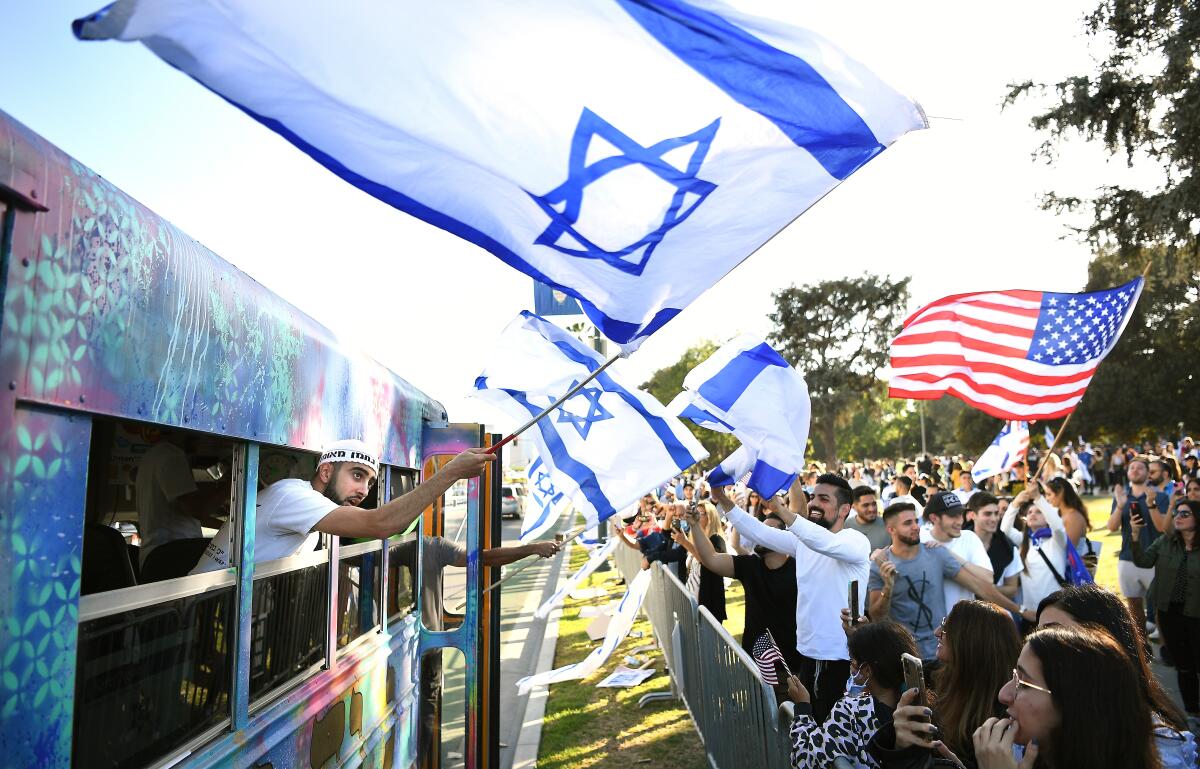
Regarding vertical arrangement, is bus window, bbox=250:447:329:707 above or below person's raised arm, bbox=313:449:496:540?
below

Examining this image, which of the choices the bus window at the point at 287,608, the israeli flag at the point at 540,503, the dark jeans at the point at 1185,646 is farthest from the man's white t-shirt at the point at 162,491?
the dark jeans at the point at 1185,646

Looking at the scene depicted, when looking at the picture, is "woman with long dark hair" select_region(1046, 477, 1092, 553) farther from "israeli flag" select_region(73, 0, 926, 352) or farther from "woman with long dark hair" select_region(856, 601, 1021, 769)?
"israeli flag" select_region(73, 0, 926, 352)

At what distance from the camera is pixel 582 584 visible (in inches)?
768

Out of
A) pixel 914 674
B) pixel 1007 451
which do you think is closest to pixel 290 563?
pixel 914 674

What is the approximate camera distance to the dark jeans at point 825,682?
17.9 ft

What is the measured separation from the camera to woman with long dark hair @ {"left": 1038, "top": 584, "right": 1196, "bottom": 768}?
2.78 m

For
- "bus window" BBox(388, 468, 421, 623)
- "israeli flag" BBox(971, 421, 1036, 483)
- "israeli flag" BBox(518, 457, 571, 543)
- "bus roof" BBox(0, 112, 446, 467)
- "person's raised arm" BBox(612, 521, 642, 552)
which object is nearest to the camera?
"bus roof" BBox(0, 112, 446, 467)

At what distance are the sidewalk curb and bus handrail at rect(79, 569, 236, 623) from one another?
4.90 m

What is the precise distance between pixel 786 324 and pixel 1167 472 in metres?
46.6

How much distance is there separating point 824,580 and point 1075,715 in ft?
10.1

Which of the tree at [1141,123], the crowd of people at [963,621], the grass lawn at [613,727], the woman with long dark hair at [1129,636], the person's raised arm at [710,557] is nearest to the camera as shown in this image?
the crowd of people at [963,621]

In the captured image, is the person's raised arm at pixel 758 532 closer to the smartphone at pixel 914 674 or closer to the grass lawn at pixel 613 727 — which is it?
the grass lawn at pixel 613 727

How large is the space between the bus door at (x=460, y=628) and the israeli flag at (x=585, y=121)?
284 cm

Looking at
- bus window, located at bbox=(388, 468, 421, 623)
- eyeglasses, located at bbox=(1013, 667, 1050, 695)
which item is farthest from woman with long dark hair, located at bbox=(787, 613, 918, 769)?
Result: bus window, located at bbox=(388, 468, 421, 623)
